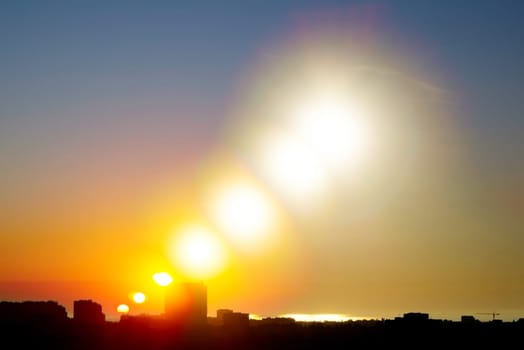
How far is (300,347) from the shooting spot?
143 meters

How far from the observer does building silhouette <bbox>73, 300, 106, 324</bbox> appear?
5653 inches

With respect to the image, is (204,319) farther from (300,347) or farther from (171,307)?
(300,347)

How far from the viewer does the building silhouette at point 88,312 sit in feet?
471

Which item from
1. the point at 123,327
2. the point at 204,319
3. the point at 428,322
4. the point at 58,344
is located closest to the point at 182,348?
the point at 123,327

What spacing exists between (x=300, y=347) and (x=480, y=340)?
3435 centimetres

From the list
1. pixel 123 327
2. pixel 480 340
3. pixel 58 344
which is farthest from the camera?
pixel 480 340

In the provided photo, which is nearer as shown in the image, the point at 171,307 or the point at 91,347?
the point at 91,347

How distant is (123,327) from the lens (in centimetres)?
13162

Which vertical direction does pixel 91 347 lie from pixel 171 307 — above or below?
below

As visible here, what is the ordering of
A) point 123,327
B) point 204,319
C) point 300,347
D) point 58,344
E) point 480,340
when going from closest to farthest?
point 58,344, point 123,327, point 300,347, point 480,340, point 204,319

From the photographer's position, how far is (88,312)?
148 meters

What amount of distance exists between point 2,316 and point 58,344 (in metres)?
15.5

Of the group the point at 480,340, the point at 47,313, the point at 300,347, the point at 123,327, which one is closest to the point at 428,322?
the point at 480,340

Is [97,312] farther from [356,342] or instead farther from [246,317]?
[356,342]
